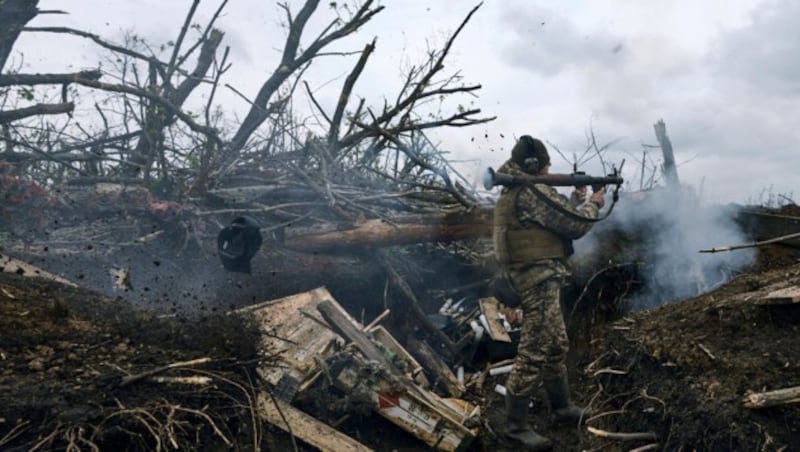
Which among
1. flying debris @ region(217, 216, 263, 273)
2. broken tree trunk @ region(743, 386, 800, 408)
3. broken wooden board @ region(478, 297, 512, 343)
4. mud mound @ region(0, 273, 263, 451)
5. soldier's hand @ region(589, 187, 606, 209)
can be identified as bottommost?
broken wooden board @ region(478, 297, 512, 343)

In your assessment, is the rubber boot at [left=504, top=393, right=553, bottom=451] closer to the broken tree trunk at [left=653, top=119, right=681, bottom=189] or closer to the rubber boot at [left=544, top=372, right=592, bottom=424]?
the rubber boot at [left=544, top=372, right=592, bottom=424]

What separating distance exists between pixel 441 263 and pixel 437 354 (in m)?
1.58

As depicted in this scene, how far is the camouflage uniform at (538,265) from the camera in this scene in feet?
16.9

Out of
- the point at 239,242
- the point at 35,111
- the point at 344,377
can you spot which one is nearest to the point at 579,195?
the point at 344,377

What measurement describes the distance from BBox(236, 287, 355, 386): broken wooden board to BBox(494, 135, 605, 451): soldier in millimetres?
1785

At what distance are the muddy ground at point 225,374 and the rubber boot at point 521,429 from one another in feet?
1.29

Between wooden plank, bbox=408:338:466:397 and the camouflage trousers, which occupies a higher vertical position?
the camouflage trousers

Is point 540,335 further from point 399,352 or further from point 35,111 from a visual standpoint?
point 35,111

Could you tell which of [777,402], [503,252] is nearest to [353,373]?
[503,252]

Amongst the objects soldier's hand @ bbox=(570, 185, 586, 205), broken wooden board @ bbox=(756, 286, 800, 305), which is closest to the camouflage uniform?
soldier's hand @ bbox=(570, 185, 586, 205)

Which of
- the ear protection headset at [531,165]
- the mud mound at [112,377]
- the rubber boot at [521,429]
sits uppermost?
the ear protection headset at [531,165]

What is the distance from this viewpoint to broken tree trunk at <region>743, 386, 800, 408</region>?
2834 mm

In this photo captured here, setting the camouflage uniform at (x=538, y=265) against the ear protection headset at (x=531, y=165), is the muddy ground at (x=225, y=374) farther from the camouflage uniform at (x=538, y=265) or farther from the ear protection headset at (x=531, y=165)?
the ear protection headset at (x=531, y=165)

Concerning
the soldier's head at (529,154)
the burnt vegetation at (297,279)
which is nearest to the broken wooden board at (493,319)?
the burnt vegetation at (297,279)
